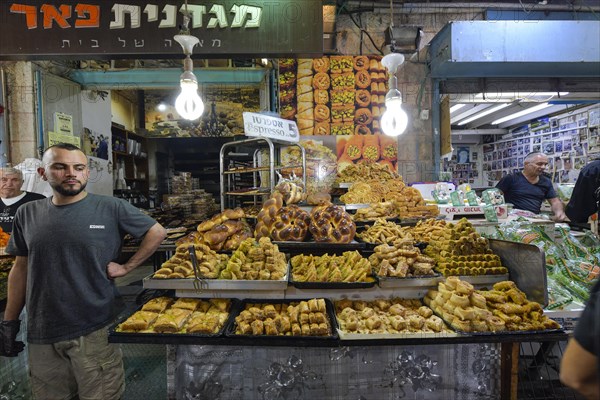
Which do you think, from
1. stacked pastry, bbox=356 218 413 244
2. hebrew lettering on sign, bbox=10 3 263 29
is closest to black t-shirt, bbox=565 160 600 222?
stacked pastry, bbox=356 218 413 244

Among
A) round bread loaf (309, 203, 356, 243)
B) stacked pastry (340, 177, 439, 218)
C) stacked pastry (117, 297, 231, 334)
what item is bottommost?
stacked pastry (117, 297, 231, 334)

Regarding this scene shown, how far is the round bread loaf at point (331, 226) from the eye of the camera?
2812 mm

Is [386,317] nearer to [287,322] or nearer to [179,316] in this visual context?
[287,322]

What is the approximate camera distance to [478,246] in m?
2.63

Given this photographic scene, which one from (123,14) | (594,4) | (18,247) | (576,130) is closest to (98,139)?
(123,14)

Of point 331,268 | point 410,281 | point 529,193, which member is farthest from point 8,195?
point 529,193

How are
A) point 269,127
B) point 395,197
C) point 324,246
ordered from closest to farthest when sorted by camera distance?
point 324,246, point 395,197, point 269,127

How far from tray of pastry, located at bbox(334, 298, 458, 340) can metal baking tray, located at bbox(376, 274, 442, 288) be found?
0.15 metres

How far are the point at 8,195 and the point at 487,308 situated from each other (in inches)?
212

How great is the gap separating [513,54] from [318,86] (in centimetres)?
325

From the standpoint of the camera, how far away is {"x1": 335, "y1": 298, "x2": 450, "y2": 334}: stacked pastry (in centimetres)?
202

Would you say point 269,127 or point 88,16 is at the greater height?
point 88,16

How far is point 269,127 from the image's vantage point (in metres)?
4.28

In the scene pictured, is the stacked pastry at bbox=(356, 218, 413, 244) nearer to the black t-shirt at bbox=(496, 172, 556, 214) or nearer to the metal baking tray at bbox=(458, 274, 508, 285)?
the metal baking tray at bbox=(458, 274, 508, 285)
